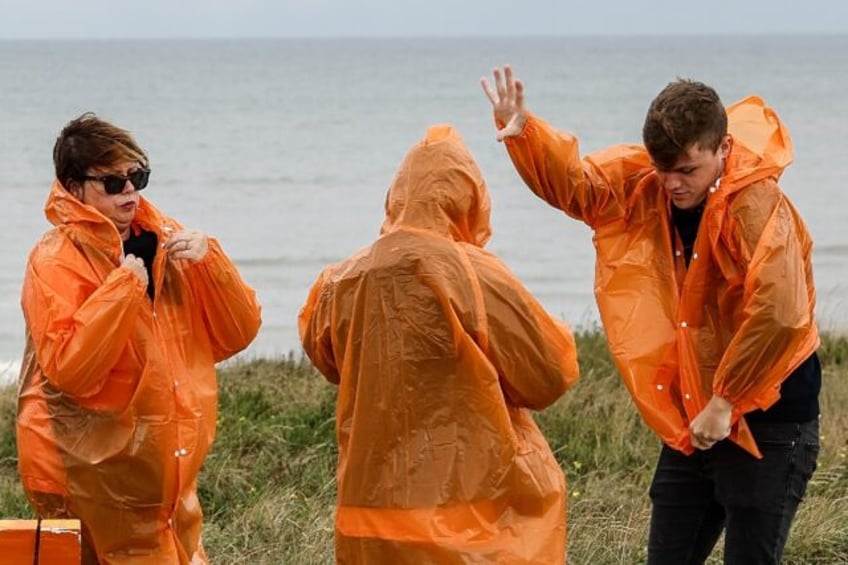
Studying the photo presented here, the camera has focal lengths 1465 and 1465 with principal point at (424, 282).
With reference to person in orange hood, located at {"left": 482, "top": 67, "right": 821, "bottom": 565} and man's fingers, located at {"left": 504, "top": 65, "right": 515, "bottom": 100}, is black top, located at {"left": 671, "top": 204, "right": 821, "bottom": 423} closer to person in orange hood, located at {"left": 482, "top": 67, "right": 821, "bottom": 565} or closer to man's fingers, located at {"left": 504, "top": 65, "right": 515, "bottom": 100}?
person in orange hood, located at {"left": 482, "top": 67, "right": 821, "bottom": 565}

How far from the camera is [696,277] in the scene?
4.31 m

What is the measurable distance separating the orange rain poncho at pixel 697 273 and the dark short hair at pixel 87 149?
117cm

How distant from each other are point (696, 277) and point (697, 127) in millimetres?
451

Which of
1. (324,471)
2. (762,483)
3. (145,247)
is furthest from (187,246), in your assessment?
(324,471)

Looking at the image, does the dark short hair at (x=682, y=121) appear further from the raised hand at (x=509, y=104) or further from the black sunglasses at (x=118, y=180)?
the black sunglasses at (x=118, y=180)

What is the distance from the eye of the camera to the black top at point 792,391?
4.33 m

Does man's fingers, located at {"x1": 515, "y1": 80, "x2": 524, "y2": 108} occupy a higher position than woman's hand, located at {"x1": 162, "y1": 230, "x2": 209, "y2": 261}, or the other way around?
man's fingers, located at {"x1": 515, "y1": 80, "x2": 524, "y2": 108}

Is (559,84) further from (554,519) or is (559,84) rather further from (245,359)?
(554,519)

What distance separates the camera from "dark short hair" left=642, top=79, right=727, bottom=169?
4.15 metres

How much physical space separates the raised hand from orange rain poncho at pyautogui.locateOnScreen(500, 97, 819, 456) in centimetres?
4

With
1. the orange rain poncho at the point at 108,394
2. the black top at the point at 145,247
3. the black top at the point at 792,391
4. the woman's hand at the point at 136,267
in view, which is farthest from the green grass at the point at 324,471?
the woman's hand at the point at 136,267

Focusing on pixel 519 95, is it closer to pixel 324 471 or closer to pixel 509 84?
pixel 509 84

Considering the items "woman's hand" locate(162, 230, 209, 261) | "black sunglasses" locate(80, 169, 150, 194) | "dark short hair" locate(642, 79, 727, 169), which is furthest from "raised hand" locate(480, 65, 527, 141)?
"black sunglasses" locate(80, 169, 150, 194)

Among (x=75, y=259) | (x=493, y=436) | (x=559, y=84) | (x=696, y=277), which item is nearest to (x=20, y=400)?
(x=75, y=259)
